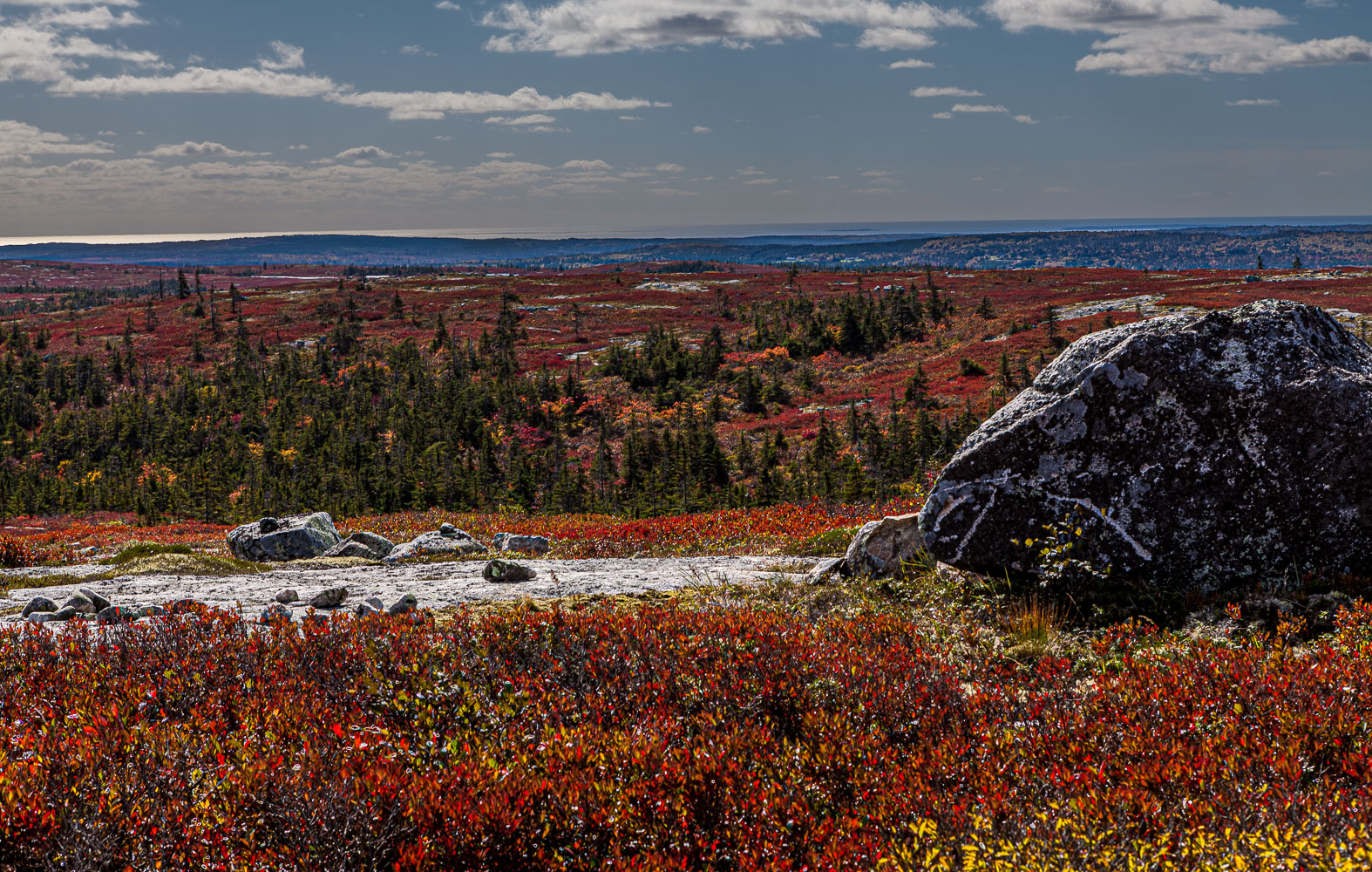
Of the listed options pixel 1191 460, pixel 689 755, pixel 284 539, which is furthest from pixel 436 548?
pixel 1191 460

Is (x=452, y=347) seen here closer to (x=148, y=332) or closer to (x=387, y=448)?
(x=387, y=448)

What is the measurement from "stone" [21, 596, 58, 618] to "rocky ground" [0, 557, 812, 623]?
164 mm

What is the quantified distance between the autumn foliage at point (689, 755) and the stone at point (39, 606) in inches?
142

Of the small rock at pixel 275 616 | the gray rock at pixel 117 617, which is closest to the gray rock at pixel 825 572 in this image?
the small rock at pixel 275 616

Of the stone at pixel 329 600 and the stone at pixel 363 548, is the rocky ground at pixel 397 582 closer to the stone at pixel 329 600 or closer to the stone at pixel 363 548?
the stone at pixel 329 600

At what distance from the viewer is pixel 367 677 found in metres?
5.46

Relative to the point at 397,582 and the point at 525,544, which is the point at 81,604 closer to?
the point at 397,582

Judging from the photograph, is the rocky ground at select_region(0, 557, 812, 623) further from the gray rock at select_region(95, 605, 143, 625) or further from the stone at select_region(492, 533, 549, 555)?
the stone at select_region(492, 533, 549, 555)

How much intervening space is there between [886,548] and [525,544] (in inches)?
427

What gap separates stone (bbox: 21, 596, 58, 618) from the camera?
8.96 meters

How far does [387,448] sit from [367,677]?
6451 centimetres

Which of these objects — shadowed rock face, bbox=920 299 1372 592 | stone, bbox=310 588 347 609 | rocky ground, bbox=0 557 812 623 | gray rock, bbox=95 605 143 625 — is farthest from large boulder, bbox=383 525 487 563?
shadowed rock face, bbox=920 299 1372 592

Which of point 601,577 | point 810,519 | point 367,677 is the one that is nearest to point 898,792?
point 367,677

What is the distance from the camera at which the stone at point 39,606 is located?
896 centimetres
